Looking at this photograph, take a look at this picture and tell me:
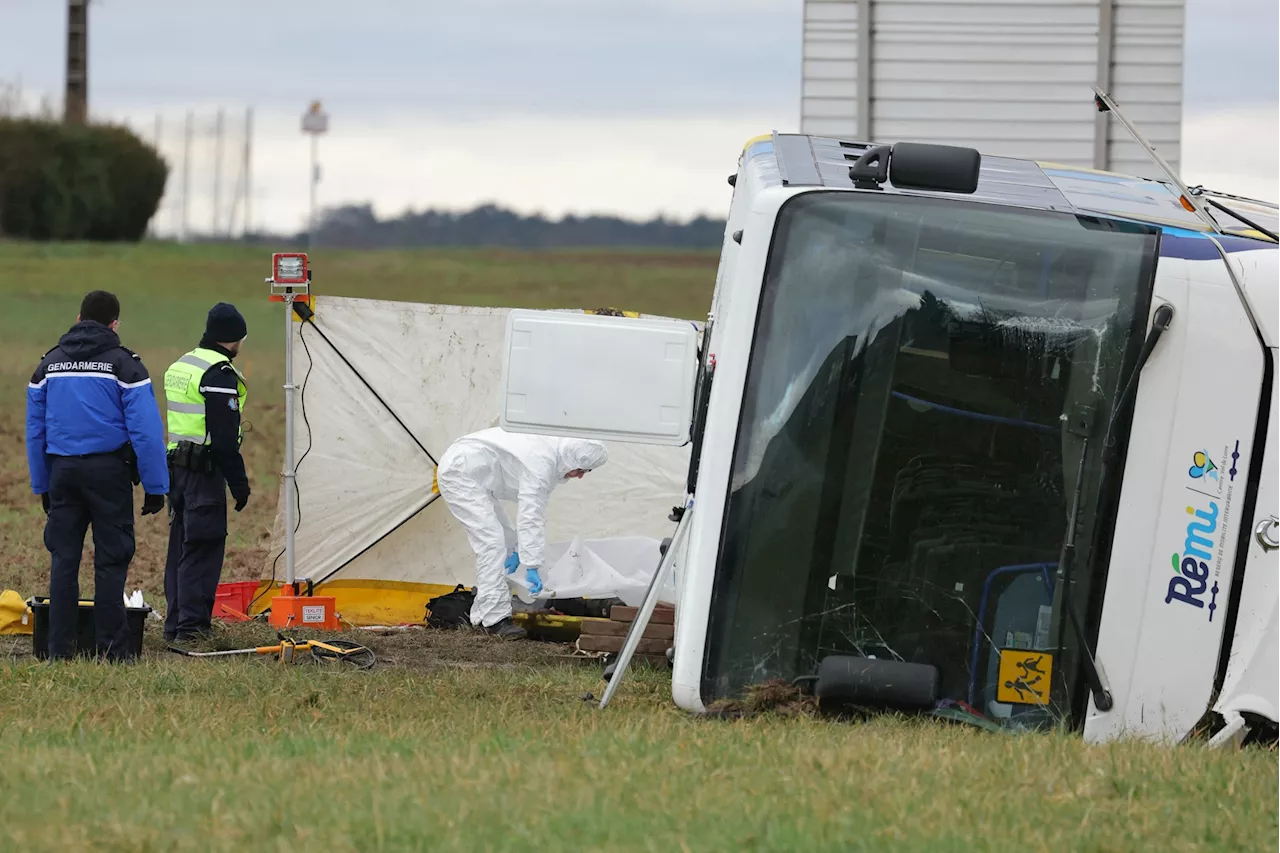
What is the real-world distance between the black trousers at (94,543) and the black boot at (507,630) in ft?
7.45

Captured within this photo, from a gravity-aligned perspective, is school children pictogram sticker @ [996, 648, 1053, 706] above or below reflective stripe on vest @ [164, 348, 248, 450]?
below

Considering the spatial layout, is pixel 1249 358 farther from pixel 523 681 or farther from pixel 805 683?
pixel 523 681

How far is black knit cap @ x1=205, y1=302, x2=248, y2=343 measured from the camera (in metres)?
9.20

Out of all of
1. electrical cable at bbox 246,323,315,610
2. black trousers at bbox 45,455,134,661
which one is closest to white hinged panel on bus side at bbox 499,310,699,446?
black trousers at bbox 45,455,134,661

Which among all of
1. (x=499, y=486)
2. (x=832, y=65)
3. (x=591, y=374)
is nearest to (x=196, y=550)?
(x=499, y=486)

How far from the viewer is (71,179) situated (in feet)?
157

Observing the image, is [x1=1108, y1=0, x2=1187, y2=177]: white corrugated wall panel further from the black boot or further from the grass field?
the grass field

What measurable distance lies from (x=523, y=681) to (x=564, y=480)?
2.64 metres

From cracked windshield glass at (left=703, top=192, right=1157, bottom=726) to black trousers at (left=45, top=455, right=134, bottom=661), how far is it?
3803 millimetres

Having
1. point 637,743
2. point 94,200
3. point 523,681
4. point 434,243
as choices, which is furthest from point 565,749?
point 434,243

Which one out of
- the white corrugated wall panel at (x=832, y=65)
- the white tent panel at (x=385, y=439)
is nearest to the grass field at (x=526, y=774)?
the white tent panel at (x=385, y=439)

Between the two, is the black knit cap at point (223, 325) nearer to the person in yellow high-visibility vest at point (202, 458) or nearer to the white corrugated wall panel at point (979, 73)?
the person in yellow high-visibility vest at point (202, 458)

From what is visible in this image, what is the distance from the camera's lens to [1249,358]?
5.44 m

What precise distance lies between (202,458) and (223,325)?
740 mm
